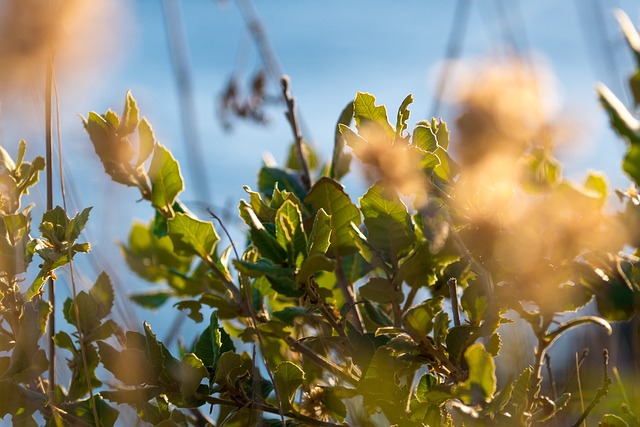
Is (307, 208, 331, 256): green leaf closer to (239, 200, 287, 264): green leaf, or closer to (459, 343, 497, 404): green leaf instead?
(239, 200, 287, 264): green leaf

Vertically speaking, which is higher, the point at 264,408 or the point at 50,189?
the point at 50,189

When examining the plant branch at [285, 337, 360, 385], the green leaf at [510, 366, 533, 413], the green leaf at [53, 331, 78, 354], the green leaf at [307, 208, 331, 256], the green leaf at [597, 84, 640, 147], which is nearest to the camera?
the green leaf at [597, 84, 640, 147]

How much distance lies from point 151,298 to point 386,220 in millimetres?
609

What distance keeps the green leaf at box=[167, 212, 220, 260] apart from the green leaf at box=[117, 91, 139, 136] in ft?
0.46

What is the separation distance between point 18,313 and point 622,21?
0.74 m

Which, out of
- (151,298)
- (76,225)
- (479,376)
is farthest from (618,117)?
(151,298)

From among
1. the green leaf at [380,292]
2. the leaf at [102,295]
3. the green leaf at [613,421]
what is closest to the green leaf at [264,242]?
the green leaf at [380,292]

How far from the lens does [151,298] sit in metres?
1.33

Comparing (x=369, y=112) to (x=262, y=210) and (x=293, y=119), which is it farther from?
(x=293, y=119)

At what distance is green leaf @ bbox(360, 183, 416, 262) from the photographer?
0.86 meters

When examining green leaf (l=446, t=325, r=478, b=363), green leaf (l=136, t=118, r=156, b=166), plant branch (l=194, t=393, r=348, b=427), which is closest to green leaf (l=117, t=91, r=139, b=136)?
green leaf (l=136, t=118, r=156, b=166)

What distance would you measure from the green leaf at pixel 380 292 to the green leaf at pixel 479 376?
0.28 meters

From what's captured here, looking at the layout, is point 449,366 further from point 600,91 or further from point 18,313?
point 18,313

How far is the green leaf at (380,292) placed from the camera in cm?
93
